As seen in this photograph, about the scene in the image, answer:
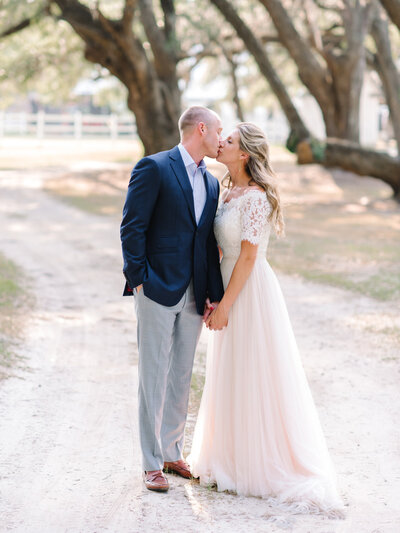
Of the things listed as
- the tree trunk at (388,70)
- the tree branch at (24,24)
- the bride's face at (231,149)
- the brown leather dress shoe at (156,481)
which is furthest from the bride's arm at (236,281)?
the tree branch at (24,24)

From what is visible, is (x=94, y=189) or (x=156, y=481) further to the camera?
(x=94, y=189)

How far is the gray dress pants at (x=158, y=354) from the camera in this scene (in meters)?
3.96

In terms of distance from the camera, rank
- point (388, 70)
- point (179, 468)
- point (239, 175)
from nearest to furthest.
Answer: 1. point (239, 175)
2. point (179, 468)
3. point (388, 70)

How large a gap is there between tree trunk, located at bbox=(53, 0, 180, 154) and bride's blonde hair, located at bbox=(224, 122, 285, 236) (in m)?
13.2

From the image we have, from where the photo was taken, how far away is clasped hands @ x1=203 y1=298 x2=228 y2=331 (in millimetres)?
4047

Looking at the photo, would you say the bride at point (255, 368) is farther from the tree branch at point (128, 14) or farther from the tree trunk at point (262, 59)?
the tree branch at point (128, 14)

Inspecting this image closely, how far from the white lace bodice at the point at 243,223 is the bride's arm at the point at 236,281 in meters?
0.06

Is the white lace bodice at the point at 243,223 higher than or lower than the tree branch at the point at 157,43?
lower

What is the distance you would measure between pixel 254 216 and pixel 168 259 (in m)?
0.52

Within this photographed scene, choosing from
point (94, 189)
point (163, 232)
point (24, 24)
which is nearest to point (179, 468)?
point (163, 232)

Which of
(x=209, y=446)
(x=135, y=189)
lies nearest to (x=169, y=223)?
(x=135, y=189)

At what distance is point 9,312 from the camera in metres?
8.17

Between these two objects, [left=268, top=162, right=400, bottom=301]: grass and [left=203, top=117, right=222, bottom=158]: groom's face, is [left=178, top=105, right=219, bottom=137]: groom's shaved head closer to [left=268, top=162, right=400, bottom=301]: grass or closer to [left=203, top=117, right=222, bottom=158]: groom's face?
[left=203, top=117, right=222, bottom=158]: groom's face

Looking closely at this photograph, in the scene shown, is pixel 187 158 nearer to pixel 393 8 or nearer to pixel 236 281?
pixel 236 281
